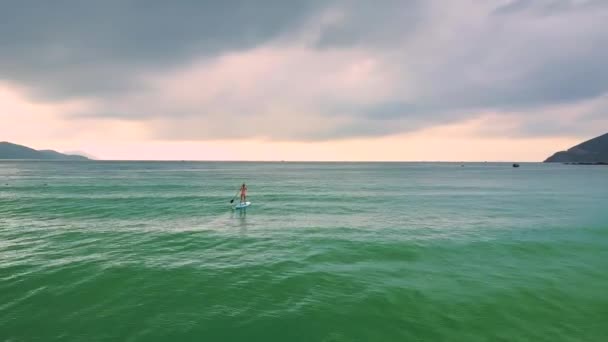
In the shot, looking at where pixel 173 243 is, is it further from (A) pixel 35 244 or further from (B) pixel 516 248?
(B) pixel 516 248

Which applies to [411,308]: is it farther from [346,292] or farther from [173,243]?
[173,243]

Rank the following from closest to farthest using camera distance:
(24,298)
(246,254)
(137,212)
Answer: (24,298), (246,254), (137,212)

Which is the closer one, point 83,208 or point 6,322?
point 6,322

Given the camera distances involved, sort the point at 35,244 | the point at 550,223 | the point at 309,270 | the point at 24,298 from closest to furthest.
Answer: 1. the point at 24,298
2. the point at 309,270
3. the point at 35,244
4. the point at 550,223

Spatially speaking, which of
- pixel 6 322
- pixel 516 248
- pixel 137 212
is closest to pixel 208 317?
pixel 6 322

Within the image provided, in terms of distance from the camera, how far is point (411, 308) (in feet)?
43.7

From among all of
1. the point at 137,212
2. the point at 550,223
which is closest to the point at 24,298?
the point at 137,212

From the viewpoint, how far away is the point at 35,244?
23.4m

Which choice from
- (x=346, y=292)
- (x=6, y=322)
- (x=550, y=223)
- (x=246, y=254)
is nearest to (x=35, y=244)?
(x=6, y=322)

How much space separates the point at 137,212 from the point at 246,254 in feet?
83.2

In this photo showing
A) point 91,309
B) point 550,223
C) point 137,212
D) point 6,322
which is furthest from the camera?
point 137,212

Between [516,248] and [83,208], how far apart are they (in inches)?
2015

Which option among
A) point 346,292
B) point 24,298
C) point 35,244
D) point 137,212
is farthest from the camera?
point 137,212

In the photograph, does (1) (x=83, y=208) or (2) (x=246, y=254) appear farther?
(1) (x=83, y=208)
